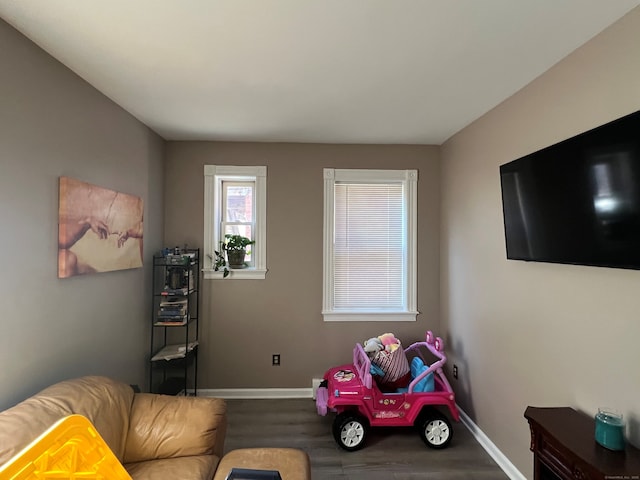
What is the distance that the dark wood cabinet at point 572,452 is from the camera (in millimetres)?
1337

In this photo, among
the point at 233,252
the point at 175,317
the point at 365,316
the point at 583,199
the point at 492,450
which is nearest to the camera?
the point at 583,199

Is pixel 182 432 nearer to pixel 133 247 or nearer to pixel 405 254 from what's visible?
pixel 133 247

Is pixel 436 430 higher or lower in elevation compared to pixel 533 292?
lower

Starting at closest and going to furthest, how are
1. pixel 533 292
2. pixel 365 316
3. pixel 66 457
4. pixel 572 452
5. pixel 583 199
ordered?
pixel 66 457 < pixel 572 452 < pixel 583 199 < pixel 533 292 < pixel 365 316

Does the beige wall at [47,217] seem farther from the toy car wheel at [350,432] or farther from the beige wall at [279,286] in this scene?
the toy car wheel at [350,432]

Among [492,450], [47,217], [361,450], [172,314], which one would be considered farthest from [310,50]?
[492,450]

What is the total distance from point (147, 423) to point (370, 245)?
248cm

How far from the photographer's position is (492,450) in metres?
2.59

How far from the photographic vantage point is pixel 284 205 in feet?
11.6

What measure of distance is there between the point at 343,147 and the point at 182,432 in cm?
281

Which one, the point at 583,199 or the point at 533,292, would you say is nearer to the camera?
the point at 583,199

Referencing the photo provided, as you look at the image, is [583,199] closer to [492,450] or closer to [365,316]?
[492,450]

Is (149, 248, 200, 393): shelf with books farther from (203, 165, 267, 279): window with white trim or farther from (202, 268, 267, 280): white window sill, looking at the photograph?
(203, 165, 267, 279): window with white trim

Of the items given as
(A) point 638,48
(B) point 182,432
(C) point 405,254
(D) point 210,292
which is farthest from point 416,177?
Answer: (B) point 182,432
